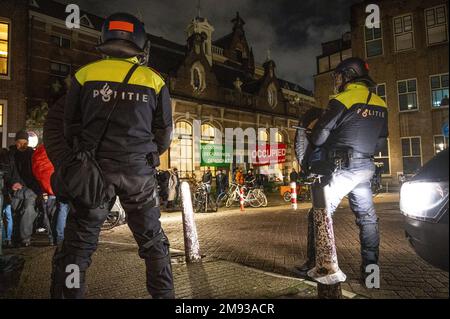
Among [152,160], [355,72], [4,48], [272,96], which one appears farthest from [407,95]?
[4,48]

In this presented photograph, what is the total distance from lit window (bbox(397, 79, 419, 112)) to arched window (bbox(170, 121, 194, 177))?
12.7m

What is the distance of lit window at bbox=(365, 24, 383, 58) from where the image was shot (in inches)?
696

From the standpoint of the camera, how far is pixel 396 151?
1698 centimetres

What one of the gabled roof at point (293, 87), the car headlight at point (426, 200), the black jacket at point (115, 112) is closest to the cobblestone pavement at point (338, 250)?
the car headlight at point (426, 200)

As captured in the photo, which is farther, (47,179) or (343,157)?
(47,179)

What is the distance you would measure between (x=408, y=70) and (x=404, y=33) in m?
1.99

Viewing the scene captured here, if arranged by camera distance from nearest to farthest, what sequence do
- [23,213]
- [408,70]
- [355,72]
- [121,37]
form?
1. [121,37]
2. [355,72]
3. [23,213]
4. [408,70]

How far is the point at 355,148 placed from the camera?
10.2 feet

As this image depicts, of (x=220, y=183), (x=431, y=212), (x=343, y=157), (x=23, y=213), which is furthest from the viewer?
(x=220, y=183)

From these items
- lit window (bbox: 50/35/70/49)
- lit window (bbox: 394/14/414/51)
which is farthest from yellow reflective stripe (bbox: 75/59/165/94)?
lit window (bbox: 394/14/414/51)

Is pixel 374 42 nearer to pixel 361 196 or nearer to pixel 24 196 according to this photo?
pixel 361 196

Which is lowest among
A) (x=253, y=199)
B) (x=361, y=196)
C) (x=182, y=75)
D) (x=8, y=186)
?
(x=253, y=199)

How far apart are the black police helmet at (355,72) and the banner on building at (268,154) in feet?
68.3
